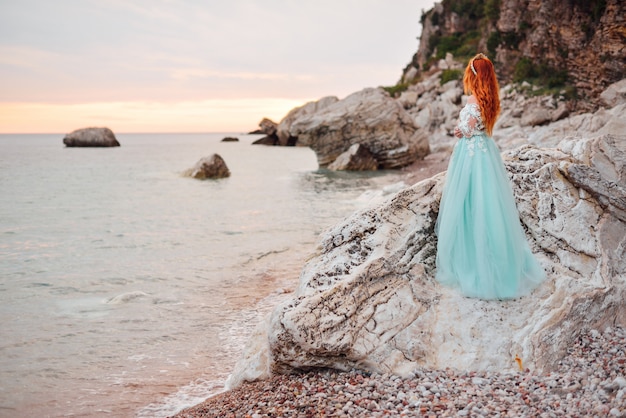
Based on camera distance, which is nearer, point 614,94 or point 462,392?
point 462,392

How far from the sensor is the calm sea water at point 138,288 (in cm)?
657

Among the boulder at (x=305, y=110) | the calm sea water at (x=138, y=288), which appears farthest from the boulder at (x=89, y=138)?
the calm sea water at (x=138, y=288)

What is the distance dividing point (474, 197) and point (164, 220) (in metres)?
15.4

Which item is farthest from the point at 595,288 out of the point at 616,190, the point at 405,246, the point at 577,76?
the point at 577,76

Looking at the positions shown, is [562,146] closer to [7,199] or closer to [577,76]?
[7,199]

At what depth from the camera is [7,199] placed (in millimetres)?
24188

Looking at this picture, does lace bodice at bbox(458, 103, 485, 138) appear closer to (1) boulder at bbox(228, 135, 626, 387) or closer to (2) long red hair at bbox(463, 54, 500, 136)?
(2) long red hair at bbox(463, 54, 500, 136)

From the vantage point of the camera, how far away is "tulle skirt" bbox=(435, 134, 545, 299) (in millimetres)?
5215

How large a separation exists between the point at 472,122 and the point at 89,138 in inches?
3132

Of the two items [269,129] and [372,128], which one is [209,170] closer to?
[372,128]

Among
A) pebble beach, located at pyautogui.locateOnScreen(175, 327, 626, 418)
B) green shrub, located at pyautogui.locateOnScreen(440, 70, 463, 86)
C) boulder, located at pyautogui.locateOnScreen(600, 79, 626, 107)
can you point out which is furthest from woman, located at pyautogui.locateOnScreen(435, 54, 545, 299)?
green shrub, located at pyautogui.locateOnScreen(440, 70, 463, 86)

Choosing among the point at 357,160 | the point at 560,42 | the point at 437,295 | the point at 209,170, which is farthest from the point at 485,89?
the point at 560,42

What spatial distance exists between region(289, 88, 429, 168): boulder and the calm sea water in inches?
359

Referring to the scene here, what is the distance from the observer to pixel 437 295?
5340 millimetres
